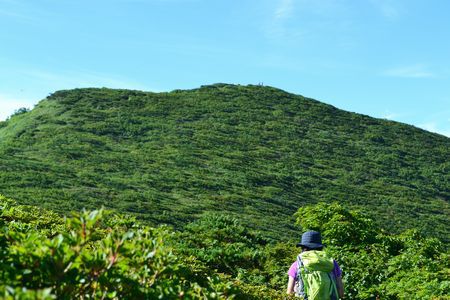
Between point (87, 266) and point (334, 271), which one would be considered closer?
point (87, 266)

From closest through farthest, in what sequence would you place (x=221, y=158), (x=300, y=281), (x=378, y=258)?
(x=300, y=281), (x=378, y=258), (x=221, y=158)

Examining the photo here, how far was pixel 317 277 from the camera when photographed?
6.02m

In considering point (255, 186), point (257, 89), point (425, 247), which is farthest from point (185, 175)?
point (257, 89)

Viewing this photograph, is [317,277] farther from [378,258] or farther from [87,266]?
[378,258]

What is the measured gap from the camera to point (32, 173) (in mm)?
23297

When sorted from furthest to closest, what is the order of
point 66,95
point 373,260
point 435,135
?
point 435,135
point 66,95
point 373,260

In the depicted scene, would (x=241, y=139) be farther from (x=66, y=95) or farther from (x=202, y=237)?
(x=202, y=237)

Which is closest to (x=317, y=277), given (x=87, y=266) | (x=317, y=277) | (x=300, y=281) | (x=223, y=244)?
(x=317, y=277)

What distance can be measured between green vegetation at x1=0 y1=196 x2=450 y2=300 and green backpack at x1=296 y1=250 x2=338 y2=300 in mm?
338

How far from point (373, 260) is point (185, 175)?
17.0 metres

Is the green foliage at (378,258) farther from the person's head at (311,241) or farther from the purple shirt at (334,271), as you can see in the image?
the person's head at (311,241)

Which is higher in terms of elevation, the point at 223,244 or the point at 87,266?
the point at 87,266

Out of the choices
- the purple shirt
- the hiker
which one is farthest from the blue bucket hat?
the purple shirt

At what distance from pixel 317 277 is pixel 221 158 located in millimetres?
25879
